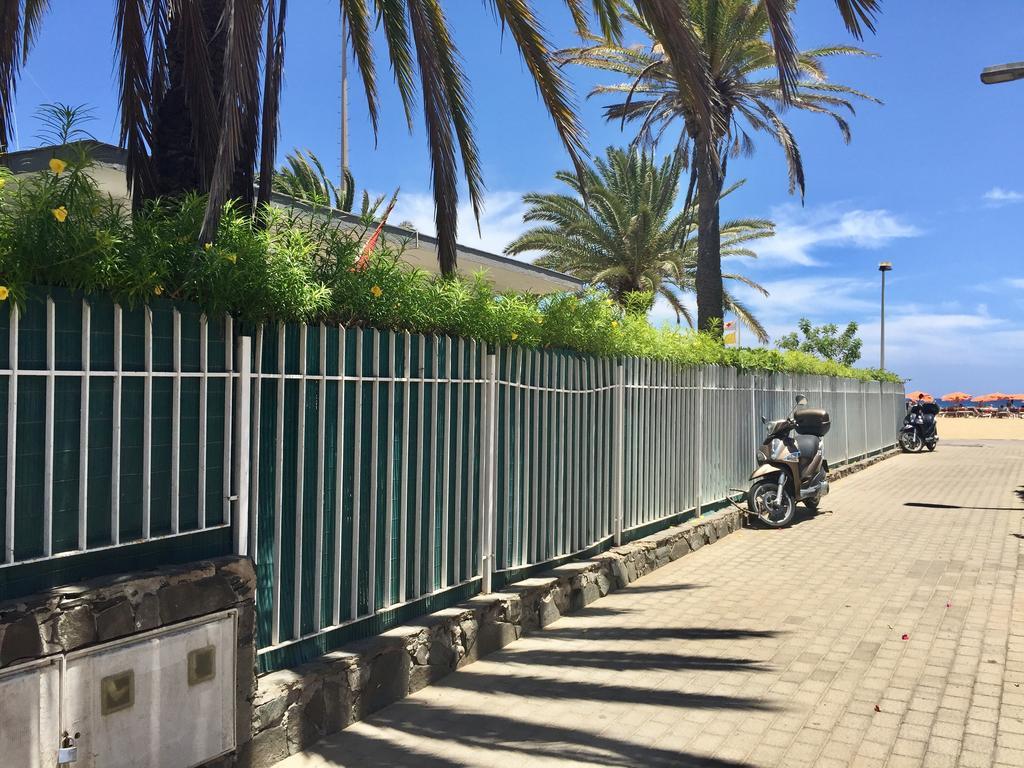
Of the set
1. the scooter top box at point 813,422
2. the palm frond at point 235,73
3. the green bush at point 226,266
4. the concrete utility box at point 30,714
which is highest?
the palm frond at point 235,73

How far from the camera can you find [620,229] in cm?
2209

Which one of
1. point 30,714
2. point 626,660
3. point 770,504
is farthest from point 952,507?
point 30,714

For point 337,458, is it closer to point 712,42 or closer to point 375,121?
point 375,121

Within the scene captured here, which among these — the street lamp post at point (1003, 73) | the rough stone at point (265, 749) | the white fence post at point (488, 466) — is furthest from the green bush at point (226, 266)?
the street lamp post at point (1003, 73)

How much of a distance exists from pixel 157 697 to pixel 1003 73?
11090 mm

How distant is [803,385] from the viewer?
47.9 feet

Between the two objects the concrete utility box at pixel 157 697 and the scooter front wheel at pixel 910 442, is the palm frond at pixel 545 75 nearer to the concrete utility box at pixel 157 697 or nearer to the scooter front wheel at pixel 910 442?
the concrete utility box at pixel 157 697

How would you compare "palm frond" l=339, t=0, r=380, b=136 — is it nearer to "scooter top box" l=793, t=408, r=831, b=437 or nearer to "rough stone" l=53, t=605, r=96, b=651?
"rough stone" l=53, t=605, r=96, b=651

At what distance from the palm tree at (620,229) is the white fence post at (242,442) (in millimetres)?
18281

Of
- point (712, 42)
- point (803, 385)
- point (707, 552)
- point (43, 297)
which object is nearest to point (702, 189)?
point (712, 42)

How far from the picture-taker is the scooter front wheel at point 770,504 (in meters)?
10.5

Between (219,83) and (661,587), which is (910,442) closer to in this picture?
(661,587)

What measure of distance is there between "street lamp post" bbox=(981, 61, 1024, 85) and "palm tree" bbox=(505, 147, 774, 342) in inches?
440

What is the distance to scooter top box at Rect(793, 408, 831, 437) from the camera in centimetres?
1137
